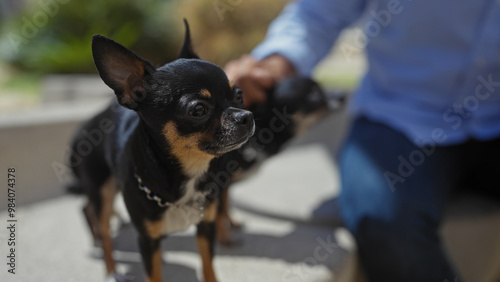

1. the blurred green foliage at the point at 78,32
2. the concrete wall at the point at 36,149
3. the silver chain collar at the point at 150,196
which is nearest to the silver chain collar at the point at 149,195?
the silver chain collar at the point at 150,196

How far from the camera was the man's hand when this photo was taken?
1.46 metres

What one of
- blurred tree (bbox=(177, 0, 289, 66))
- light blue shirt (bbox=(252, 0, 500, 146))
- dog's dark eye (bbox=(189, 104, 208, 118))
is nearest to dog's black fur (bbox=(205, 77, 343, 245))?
light blue shirt (bbox=(252, 0, 500, 146))

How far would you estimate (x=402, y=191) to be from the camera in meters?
1.67

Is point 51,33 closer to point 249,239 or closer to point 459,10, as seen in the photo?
point 249,239

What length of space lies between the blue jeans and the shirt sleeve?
0.41 metres

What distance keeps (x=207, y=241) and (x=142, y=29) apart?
18.9ft

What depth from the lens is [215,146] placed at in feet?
2.79

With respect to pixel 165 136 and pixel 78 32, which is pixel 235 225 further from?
pixel 78 32

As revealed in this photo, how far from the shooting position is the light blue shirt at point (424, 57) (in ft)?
5.77

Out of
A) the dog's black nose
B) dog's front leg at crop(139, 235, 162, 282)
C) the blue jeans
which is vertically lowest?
the blue jeans

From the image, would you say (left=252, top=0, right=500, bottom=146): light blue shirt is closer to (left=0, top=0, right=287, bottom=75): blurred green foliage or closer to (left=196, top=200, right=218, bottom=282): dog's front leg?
(left=196, top=200, right=218, bottom=282): dog's front leg

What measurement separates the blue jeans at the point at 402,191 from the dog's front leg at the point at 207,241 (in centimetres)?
71

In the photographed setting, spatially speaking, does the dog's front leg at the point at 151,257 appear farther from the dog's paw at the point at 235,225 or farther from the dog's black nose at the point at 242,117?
the dog's paw at the point at 235,225

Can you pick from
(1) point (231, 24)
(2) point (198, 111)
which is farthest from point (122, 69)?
(1) point (231, 24)
